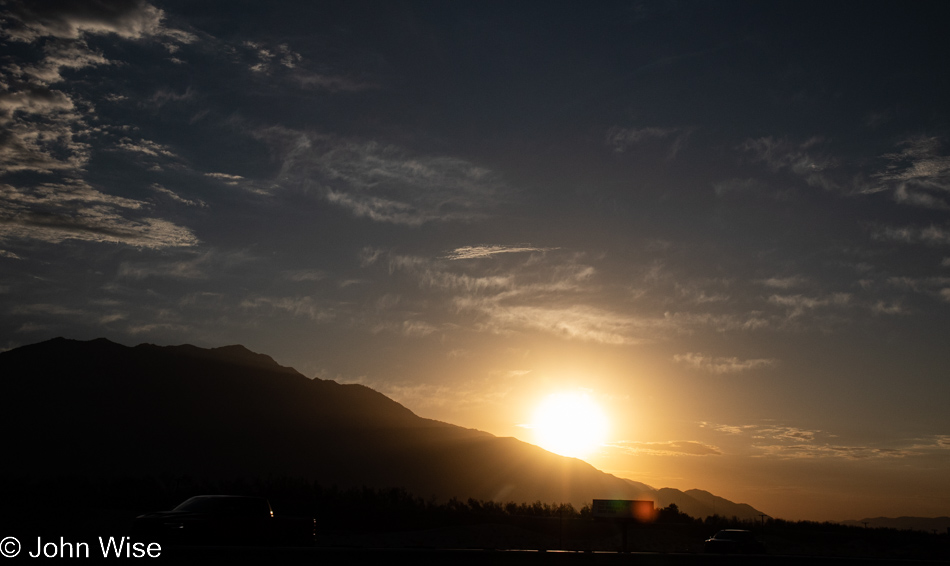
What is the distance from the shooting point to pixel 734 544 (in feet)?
122

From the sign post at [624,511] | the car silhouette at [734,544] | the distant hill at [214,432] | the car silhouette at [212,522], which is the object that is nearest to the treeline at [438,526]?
the car silhouette at [734,544]

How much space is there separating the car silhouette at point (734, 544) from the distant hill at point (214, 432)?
4291 inches

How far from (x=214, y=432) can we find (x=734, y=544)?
143 m

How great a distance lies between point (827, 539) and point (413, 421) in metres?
152

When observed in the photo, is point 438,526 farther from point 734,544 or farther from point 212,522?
point 212,522

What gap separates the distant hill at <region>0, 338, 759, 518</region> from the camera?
144 m

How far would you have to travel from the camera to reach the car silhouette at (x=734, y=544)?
122ft

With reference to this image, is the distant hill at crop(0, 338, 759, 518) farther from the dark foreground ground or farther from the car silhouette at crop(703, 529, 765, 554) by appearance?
the dark foreground ground

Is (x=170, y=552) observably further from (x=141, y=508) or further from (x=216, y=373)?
(x=216, y=373)

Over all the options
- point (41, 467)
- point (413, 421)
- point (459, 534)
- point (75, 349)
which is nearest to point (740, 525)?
point (459, 534)

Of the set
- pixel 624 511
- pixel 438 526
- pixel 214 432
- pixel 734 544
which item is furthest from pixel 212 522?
pixel 214 432

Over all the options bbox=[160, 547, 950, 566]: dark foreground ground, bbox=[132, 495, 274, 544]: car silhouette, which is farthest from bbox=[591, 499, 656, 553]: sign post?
bbox=[132, 495, 274, 544]: car silhouette

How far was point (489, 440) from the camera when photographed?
191000 millimetres

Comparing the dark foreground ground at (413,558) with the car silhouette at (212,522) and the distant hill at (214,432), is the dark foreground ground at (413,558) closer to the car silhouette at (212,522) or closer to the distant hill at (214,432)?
the car silhouette at (212,522)
